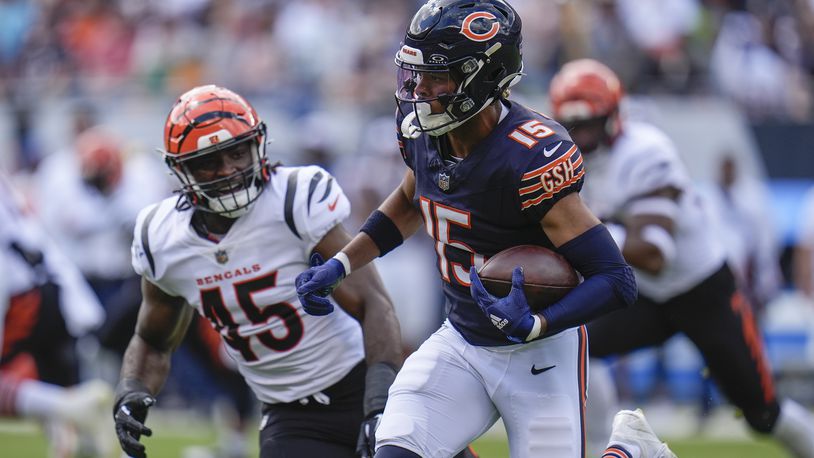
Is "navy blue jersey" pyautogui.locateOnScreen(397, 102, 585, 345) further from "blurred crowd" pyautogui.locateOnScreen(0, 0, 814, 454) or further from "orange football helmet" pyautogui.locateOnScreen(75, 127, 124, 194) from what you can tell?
"orange football helmet" pyautogui.locateOnScreen(75, 127, 124, 194)

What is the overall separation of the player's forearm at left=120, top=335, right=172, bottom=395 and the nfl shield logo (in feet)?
4.39

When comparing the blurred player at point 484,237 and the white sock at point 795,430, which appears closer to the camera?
the blurred player at point 484,237

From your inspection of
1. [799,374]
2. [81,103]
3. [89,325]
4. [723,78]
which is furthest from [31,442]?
[723,78]

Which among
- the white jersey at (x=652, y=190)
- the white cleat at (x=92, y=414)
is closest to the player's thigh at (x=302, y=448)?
the white jersey at (x=652, y=190)

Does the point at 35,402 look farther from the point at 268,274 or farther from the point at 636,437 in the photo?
the point at 636,437

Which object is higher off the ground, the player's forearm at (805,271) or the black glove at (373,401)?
the black glove at (373,401)

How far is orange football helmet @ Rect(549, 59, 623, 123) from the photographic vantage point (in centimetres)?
647

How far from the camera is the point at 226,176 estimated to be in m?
4.59

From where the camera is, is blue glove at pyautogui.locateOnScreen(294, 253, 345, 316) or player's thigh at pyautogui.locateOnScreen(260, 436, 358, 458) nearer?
blue glove at pyautogui.locateOnScreen(294, 253, 345, 316)

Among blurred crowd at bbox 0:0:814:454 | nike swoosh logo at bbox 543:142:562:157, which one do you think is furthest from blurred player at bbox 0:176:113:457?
nike swoosh logo at bbox 543:142:562:157

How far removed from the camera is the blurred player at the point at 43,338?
7070mm

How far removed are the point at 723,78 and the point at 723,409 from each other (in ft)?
9.98

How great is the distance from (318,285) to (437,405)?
54 cm

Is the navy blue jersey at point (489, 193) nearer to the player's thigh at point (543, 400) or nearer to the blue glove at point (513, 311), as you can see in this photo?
the player's thigh at point (543, 400)
